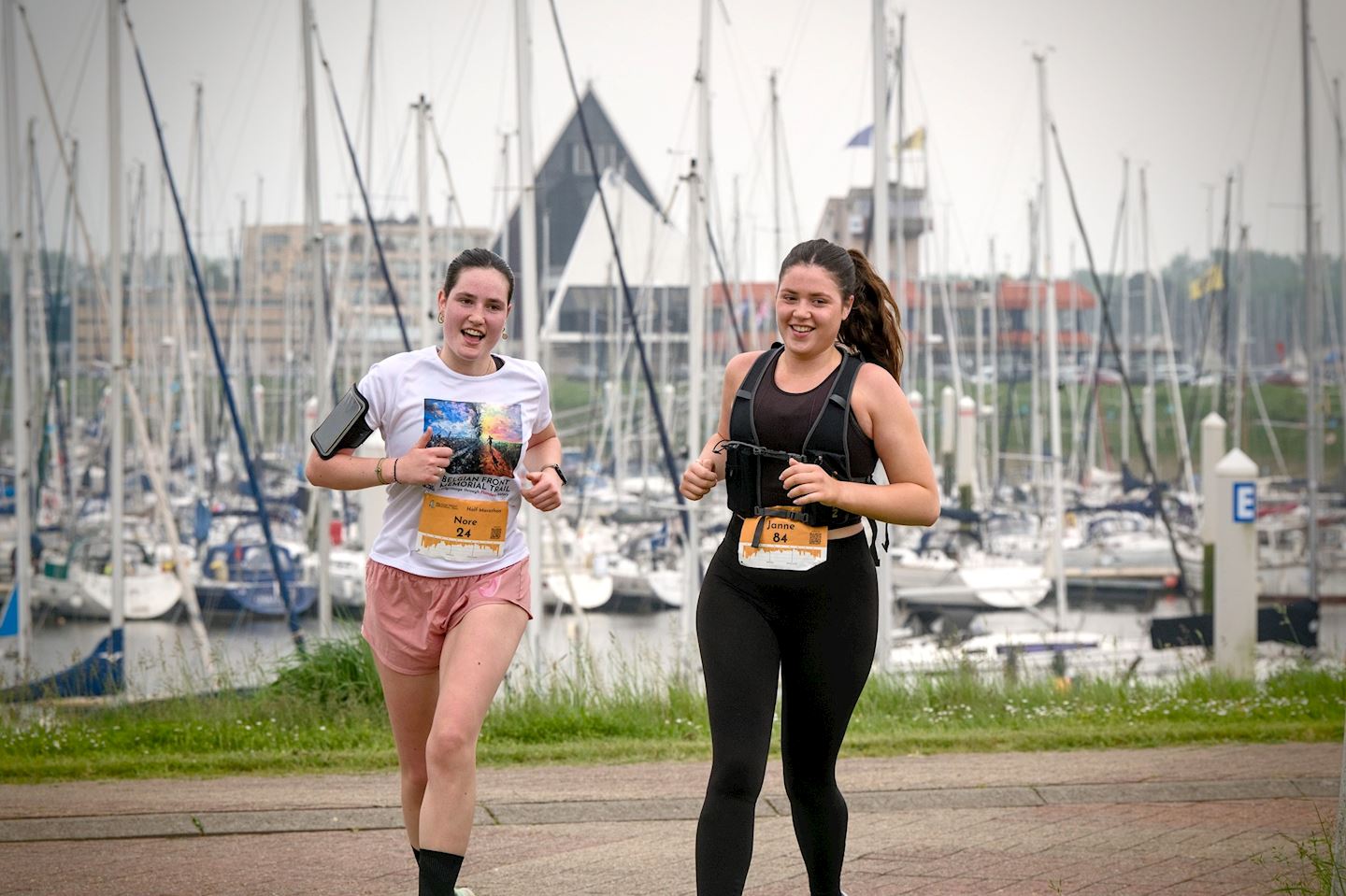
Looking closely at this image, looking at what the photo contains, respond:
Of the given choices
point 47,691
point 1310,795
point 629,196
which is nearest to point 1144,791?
point 1310,795

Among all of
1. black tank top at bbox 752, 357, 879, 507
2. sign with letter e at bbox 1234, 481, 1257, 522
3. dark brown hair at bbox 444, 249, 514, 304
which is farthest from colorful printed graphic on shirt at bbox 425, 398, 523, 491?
sign with letter e at bbox 1234, 481, 1257, 522

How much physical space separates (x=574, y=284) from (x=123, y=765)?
94.7ft

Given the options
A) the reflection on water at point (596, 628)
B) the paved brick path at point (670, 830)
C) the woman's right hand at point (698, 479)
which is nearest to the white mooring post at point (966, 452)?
the reflection on water at point (596, 628)

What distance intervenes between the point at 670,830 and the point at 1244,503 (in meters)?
7.60

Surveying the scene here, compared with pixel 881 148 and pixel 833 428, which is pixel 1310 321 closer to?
pixel 881 148

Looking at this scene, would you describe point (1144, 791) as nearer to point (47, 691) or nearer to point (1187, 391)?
point (47, 691)

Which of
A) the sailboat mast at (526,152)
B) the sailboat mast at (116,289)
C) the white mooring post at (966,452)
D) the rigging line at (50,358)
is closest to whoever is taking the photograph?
the sailboat mast at (526,152)

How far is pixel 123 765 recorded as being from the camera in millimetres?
6961

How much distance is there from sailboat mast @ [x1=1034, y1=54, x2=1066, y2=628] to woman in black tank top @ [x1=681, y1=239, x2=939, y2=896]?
21.8m

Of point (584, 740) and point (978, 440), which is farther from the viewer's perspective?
point (978, 440)

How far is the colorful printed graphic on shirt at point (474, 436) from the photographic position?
14.8ft

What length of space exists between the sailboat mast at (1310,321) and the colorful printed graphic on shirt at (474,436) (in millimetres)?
24614

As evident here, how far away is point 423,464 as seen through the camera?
4.39 meters

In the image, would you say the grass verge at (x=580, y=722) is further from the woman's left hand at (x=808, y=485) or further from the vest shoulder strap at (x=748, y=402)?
the woman's left hand at (x=808, y=485)
